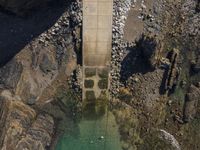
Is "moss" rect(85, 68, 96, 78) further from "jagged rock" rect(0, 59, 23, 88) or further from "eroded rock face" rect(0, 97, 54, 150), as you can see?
"jagged rock" rect(0, 59, 23, 88)

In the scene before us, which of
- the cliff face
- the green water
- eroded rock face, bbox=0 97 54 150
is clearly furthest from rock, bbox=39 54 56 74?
the green water

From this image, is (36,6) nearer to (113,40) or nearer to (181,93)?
(113,40)

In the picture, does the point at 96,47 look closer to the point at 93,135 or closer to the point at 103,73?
the point at 103,73

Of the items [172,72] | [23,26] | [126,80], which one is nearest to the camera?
[23,26]

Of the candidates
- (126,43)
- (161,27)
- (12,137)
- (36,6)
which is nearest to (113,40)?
(126,43)

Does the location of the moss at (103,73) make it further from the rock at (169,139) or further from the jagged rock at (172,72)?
the rock at (169,139)

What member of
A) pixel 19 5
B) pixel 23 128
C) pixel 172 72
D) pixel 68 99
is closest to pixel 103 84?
pixel 68 99
